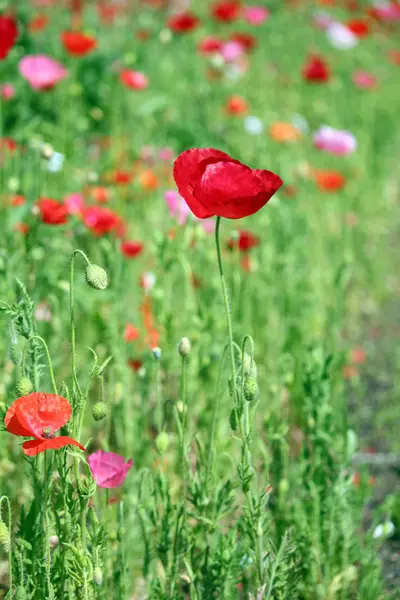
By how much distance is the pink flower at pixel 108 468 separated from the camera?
135 cm

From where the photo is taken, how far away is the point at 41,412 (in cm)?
116

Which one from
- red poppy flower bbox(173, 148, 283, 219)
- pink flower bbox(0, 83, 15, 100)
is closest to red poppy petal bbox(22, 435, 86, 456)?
red poppy flower bbox(173, 148, 283, 219)

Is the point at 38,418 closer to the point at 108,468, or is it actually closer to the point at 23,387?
the point at 23,387

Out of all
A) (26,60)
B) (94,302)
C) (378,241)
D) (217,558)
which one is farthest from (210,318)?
(378,241)

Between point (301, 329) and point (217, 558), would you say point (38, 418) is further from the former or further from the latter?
point (301, 329)

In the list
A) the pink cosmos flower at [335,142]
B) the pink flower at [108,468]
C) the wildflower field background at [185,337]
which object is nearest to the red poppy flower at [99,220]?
the wildflower field background at [185,337]

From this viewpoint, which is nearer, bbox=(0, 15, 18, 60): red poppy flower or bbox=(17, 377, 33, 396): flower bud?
bbox=(17, 377, 33, 396): flower bud

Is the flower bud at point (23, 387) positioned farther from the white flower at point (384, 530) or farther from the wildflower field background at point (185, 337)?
the white flower at point (384, 530)

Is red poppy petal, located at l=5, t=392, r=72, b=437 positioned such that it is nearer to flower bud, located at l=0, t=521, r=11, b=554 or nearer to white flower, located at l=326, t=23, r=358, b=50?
flower bud, located at l=0, t=521, r=11, b=554

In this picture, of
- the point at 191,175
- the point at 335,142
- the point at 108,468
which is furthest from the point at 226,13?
the point at 108,468

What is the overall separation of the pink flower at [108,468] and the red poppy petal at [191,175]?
0.44m

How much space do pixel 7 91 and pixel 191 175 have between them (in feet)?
5.38

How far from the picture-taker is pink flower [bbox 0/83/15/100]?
105 inches

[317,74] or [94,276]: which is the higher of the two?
[94,276]
